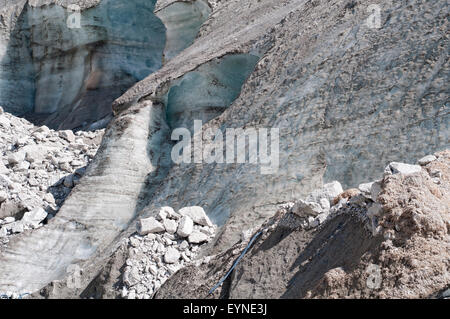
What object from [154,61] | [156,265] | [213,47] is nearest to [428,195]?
[156,265]

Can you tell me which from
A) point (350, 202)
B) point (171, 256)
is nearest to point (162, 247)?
point (171, 256)

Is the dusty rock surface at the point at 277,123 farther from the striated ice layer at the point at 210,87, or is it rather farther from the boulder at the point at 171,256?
the boulder at the point at 171,256

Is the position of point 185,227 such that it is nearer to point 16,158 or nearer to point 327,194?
point 327,194

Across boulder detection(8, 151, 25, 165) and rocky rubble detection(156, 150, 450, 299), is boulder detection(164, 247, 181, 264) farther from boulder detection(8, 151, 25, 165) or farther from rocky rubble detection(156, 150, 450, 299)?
boulder detection(8, 151, 25, 165)

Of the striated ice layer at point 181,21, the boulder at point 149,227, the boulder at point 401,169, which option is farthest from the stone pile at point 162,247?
the striated ice layer at point 181,21

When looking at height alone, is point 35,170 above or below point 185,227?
above

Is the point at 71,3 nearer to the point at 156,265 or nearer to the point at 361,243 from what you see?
the point at 156,265
